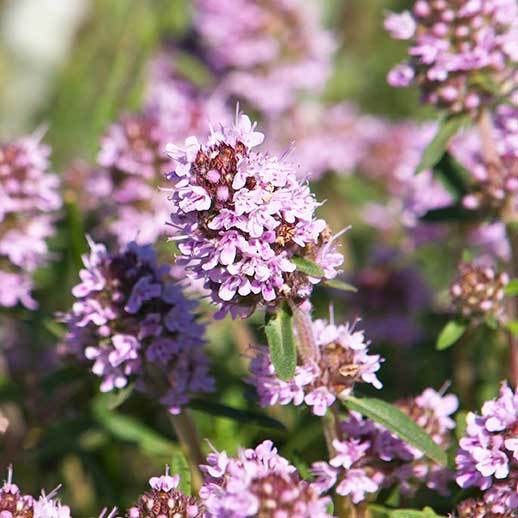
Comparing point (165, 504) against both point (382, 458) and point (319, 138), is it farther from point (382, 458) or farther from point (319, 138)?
point (319, 138)

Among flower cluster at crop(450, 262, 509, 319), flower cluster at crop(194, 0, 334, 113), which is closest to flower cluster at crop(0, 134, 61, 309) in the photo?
flower cluster at crop(450, 262, 509, 319)

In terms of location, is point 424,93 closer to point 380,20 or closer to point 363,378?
point 363,378

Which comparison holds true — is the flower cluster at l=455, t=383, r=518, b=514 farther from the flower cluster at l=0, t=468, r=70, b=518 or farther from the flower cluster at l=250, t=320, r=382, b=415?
the flower cluster at l=0, t=468, r=70, b=518

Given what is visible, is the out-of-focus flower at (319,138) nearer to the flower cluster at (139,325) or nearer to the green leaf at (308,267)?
the flower cluster at (139,325)

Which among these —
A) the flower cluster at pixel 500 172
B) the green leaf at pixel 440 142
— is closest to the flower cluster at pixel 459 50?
the green leaf at pixel 440 142

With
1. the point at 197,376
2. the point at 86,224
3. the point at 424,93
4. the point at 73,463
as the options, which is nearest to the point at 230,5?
the point at 86,224

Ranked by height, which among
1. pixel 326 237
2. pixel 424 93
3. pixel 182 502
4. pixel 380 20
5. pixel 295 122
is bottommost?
pixel 182 502

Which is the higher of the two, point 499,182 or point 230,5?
point 230,5
